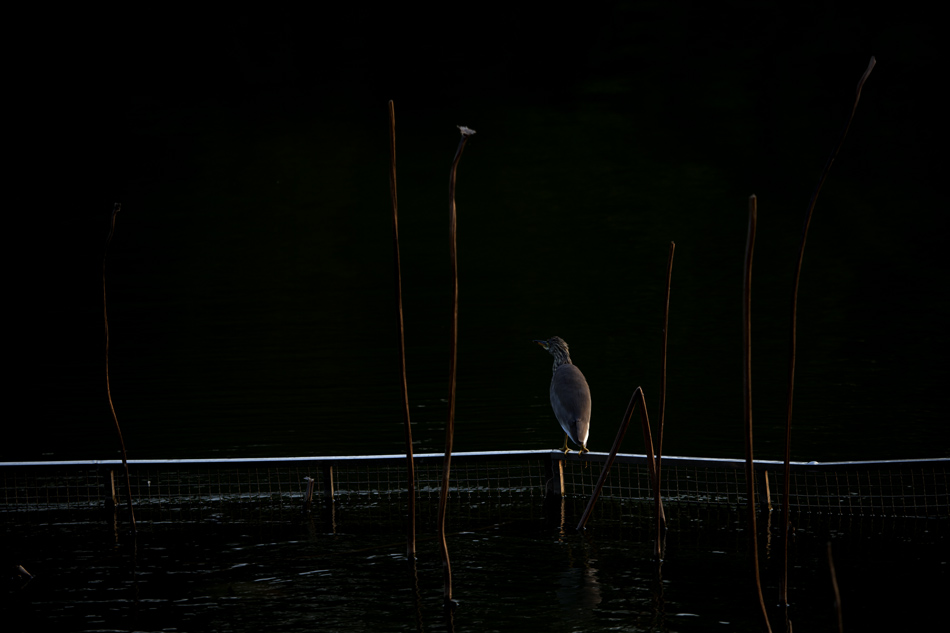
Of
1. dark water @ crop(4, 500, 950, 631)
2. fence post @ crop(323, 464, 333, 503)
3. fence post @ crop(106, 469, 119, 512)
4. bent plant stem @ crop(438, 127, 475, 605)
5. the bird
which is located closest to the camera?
bent plant stem @ crop(438, 127, 475, 605)

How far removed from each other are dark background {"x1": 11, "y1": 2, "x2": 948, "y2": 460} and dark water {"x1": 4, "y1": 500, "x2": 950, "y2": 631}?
368cm

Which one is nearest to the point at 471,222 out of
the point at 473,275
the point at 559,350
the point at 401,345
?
the point at 473,275

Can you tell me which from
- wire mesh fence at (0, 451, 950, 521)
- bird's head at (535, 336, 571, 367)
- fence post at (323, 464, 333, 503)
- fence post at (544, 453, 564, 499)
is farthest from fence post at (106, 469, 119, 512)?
bird's head at (535, 336, 571, 367)

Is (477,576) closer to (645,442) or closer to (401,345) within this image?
(645,442)

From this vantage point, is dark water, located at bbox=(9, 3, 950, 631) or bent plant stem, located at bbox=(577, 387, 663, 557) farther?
dark water, located at bbox=(9, 3, 950, 631)

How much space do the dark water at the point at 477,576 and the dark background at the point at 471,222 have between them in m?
3.68

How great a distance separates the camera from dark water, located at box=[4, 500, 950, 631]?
6.23 meters

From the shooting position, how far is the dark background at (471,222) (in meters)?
14.6

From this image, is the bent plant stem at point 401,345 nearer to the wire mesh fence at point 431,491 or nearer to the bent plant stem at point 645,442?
the bent plant stem at point 645,442

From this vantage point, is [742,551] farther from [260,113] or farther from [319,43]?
[319,43]

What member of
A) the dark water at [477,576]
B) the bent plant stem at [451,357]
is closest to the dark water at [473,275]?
the dark water at [477,576]

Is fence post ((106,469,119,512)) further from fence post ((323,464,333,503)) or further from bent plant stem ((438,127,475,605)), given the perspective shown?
bent plant stem ((438,127,475,605))

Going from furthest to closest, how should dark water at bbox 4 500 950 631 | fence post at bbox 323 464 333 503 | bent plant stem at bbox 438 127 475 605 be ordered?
fence post at bbox 323 464 333 503
dark water at bbox 4 500 950 631
bent plant stem at bbox 438 127 475 605

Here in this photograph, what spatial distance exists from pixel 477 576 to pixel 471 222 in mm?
29287
